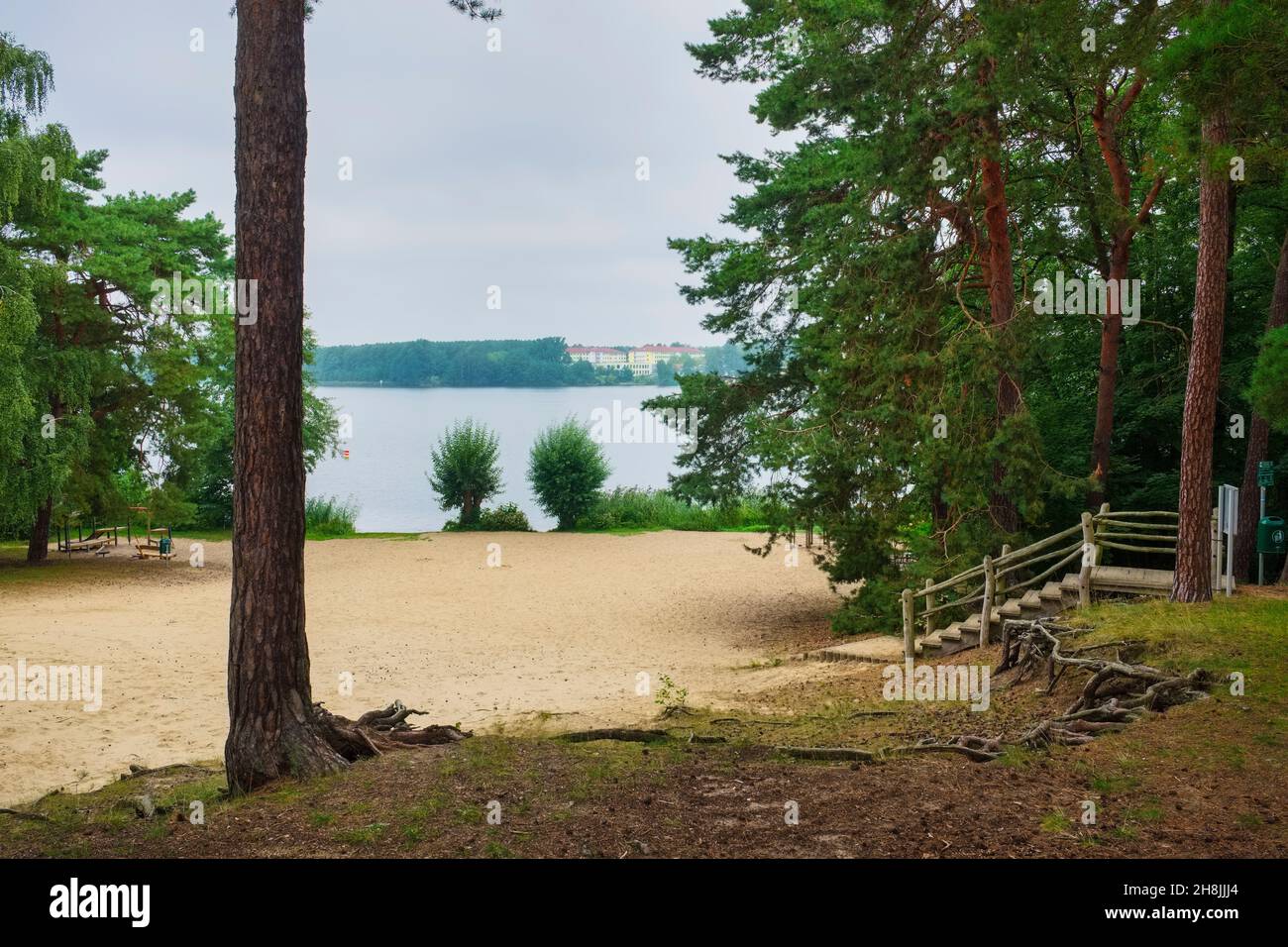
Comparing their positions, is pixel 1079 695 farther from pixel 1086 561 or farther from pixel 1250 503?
pixel 1250 503

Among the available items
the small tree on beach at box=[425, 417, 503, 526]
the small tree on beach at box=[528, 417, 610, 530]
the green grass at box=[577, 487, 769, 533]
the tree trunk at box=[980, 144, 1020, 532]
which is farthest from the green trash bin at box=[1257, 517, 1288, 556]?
the small tree on beach at box=[425, 417, 503, 526]

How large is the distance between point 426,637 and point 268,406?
410 inches

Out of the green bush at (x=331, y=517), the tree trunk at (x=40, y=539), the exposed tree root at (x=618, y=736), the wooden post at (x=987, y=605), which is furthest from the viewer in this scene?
the green bush at (x=331, y=517)

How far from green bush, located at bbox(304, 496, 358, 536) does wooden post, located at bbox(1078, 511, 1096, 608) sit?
2502 centimetres

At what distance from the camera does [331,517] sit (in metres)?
34.9

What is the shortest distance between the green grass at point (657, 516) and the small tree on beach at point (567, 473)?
52 centimetres

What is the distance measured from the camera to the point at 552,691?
501 inches

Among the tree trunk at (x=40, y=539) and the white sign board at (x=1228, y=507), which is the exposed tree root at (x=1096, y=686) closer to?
the white sign board at (x=1228, y=507)

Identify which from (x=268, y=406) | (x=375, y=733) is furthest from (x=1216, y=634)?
(x=268, y=406)

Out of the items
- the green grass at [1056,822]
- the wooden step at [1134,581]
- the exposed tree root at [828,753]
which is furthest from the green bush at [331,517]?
the green grass at [1056,822]

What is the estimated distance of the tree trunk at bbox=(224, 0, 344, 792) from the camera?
23.4 feet

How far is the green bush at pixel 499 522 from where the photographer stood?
34438mm

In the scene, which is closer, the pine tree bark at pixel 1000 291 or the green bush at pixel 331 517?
the pine tree bark at pixel 1000 291
